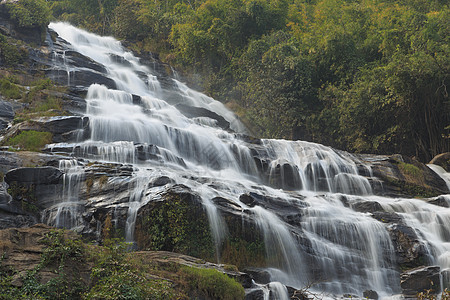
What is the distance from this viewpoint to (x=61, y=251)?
21.4 ft

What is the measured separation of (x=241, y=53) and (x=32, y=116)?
18.2 metres

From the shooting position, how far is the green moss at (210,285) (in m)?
7.36

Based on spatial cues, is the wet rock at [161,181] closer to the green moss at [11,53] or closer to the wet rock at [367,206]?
the wet rock at [367,206]

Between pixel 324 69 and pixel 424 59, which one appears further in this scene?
pixel 324 69

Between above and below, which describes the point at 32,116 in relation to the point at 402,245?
above

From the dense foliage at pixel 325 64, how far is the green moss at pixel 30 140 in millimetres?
14167

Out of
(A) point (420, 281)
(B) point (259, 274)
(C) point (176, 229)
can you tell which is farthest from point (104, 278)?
(A) point (420, 281)

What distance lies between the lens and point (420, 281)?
9.94m

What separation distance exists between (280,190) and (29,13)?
75.5 ft

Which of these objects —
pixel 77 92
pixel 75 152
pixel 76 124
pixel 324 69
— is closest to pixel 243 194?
pixel 75 152

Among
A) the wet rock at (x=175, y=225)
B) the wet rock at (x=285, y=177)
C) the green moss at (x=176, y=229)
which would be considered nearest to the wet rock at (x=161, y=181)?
the wet rock at (x=175, y=225)

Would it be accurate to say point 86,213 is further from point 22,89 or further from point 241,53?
point 241,53

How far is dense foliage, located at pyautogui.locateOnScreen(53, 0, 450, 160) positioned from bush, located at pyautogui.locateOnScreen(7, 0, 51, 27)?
33.4 feet

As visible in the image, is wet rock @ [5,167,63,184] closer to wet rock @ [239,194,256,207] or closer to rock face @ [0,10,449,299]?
rock face @ [0,10,449,299]
